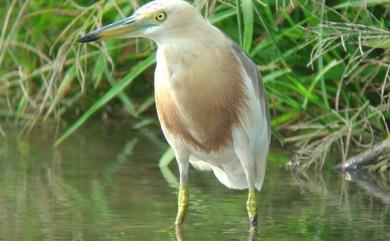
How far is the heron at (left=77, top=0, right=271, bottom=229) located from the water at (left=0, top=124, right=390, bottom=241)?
240mm

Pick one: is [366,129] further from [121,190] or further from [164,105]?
[164,105]

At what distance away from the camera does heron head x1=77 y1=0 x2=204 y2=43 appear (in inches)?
219

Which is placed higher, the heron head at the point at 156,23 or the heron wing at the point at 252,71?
the heron head at the point at 156,23

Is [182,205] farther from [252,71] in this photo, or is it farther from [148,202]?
[252,71]

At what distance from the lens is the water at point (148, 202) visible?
226 inches

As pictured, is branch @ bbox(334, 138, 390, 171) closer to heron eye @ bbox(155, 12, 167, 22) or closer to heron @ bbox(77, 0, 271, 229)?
heron @ bbox(77, 0, 271, 229)

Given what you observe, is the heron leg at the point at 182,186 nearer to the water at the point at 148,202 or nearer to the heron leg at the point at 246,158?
the water at the point at 148,202

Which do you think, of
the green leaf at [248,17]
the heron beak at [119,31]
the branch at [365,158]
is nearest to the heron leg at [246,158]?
the heron beak at [119,31]

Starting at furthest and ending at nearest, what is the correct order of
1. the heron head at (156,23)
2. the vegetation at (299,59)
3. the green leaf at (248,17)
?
the vegetation at (299,59), the green leaf at (248,17), the heron head at (156,23)

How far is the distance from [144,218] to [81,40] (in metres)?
1.04

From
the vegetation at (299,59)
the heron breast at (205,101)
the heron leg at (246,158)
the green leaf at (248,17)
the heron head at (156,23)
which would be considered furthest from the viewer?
the vegetation at (299,59)

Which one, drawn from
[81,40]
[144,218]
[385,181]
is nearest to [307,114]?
[385,181]

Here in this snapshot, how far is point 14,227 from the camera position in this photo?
5801mm

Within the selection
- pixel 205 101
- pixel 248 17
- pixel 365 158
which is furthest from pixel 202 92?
pixel 365 158
